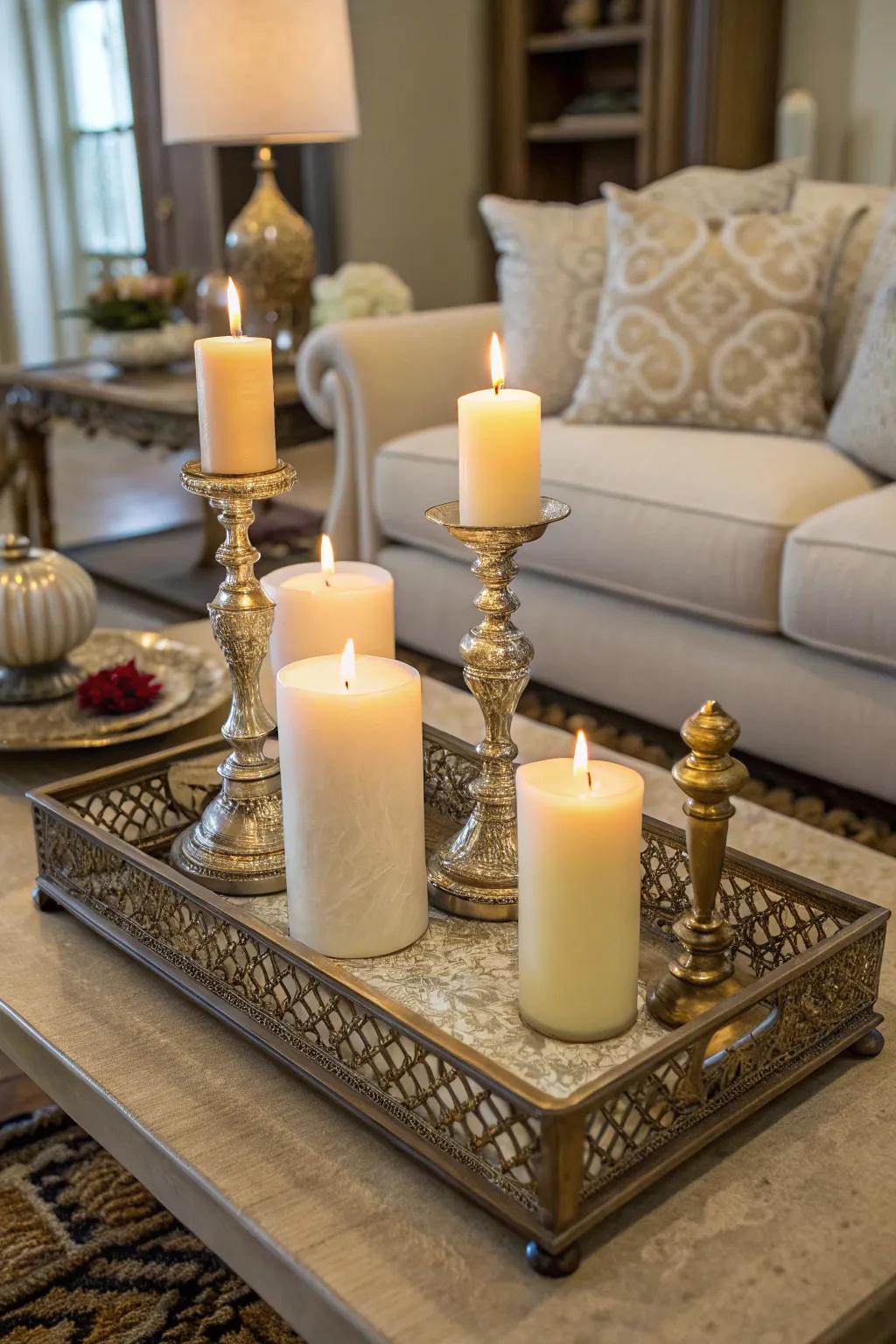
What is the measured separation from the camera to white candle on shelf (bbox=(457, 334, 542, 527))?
0.90 metres

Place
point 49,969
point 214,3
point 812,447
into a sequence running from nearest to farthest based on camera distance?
point 49,969 < point 812,447 < point 214,3

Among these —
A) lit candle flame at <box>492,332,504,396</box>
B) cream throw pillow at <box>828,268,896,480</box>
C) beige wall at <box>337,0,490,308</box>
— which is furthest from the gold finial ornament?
beige wall at <box>337,0,490,308</box>

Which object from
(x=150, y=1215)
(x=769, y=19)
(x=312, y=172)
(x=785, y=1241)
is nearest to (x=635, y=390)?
(x=150, y=1215)

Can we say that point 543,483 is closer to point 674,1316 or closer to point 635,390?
point 635,390

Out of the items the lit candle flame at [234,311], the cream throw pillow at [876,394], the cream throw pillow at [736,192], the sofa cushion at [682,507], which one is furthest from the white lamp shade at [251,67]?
the lit candle flame at [234,311]

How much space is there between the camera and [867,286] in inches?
87.7

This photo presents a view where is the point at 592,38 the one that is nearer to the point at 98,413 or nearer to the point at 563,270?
the point at 563,270

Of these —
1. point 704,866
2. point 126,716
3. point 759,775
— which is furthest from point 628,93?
point 704,866

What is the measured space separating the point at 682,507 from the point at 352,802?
123cm

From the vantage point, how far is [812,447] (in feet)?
7.07

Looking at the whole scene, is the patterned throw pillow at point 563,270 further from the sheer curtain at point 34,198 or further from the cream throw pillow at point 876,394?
the sheer curtain at point 34,198

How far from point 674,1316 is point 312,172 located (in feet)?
15.2

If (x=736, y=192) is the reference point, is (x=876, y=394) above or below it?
below

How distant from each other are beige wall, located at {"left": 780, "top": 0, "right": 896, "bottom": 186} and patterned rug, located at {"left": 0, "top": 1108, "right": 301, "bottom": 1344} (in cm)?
386
